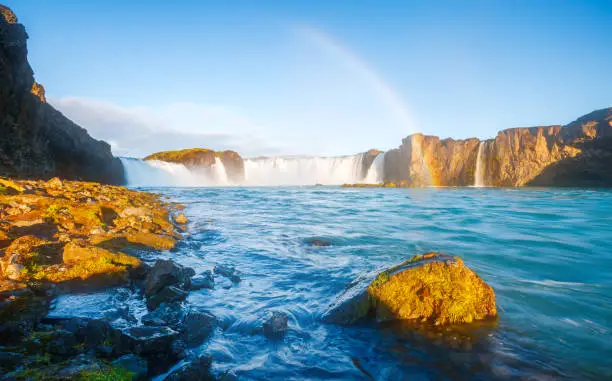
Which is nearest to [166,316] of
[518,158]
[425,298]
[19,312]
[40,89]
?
[19,312]

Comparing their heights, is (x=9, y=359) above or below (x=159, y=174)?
below

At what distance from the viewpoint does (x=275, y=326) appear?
14.8ft

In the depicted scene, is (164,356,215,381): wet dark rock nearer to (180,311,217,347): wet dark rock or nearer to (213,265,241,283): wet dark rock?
(180,311,217,347): wet dark rock

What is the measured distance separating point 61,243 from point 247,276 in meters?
4.14

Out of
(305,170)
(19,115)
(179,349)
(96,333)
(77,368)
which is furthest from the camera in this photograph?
(305,170)

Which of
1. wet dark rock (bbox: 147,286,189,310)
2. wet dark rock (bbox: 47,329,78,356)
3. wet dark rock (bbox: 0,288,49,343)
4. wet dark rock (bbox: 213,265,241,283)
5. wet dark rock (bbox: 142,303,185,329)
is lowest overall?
wet dark rock (bbox: 213,265,241,283)

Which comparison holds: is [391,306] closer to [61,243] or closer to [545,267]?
[545,267]

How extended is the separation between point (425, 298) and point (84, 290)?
5577 millimetres

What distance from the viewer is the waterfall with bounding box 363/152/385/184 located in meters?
76.3

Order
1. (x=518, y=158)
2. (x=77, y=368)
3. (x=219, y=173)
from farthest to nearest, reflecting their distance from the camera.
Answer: (x=219, y=173) → (x=518, y=158) → (x=77, y=368)

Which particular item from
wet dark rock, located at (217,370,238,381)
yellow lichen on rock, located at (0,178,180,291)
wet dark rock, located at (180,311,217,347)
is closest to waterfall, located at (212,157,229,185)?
yellow lichen on rock, located at (0,178,180,291)


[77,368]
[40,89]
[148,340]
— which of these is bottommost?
[148,340]

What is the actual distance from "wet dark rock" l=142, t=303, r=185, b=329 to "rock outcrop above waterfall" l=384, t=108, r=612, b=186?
2458 inches

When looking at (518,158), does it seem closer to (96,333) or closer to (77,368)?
(96,333)
